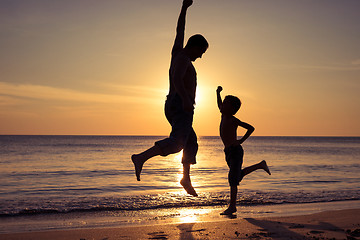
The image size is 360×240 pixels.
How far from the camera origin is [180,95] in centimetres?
449

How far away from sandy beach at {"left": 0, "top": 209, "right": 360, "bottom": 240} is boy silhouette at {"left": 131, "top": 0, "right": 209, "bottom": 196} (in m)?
0.90

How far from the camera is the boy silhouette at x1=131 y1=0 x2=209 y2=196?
14.9 feet

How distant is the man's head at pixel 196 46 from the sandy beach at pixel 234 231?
224cm

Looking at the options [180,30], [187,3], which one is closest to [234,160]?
[180,30]

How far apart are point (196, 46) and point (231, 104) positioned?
1804 millimetres

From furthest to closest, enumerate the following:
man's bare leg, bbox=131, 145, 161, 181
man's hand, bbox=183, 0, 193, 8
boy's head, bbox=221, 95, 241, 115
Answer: boy's head, bbox=221, 95, 241, 115 → man's hand, bbox=183, 0, 193, 8 → man's bare leg, bbox=131, 145, 161, 181

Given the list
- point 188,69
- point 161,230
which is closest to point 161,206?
point 161,230

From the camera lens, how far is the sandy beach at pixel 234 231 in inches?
187

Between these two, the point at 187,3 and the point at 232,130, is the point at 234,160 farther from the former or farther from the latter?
the point at 187,3

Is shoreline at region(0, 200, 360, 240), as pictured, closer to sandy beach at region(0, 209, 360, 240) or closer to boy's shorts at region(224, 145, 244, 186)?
sandy beach at region(0, 209, 360, 240)

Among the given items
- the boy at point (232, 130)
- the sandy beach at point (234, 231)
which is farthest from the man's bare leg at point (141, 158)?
the boy at point (232, 130)

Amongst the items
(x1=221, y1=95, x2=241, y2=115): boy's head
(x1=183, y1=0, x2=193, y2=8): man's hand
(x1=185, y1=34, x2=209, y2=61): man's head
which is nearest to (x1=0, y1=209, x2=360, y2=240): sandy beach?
(x1=221, y1=95, x2=241, y2=115): boy's head

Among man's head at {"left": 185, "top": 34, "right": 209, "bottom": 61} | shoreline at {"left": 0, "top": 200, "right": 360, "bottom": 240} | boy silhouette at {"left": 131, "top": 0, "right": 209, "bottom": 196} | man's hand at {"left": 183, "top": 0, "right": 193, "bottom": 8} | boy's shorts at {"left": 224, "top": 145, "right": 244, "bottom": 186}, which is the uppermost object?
man's hand at {"left": 183, "top": 0, "right": 193, "bottom": 8}

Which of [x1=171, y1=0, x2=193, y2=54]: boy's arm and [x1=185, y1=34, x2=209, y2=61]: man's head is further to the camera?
[x1=171, y1=0, x2=193, y2=54]: boy's arm
